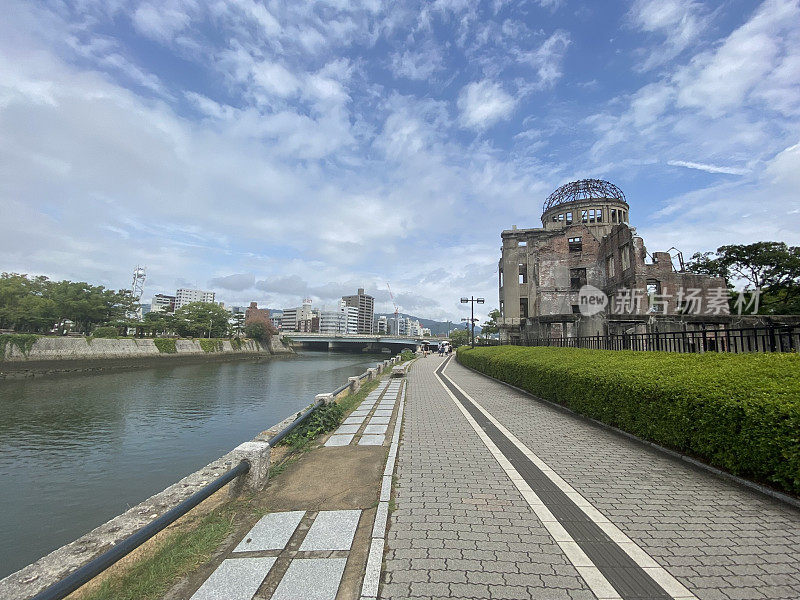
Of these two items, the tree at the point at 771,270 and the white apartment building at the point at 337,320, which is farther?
the white apartment building at the point at 337,320

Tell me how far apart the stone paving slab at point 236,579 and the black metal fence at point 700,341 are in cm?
772

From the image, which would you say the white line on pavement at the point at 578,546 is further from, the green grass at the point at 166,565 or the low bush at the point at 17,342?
the low bush at the point at 17,342

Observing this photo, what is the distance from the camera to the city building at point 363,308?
558 ft

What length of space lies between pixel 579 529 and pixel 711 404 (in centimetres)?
279

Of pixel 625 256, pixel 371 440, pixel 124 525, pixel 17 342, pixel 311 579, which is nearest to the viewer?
pixel 311 579

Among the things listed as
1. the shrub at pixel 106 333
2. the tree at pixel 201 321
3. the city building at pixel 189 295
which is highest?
the city building at pixel 189 295

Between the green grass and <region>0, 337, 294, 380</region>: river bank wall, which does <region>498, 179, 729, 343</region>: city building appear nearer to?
the green grass

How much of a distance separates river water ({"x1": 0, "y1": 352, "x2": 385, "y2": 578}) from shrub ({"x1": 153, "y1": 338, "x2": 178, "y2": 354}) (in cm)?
1734

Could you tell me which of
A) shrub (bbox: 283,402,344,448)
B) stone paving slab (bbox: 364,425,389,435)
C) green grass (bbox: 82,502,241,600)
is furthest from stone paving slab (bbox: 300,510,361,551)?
stone paving slab (bbox: 364,425,389,435)

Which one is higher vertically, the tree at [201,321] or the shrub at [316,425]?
the tree at [201,321]

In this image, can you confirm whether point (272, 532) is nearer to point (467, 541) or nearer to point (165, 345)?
point (467, 541)

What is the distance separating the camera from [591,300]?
38.4m

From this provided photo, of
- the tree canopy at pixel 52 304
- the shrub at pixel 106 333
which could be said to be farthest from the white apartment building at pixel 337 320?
the shrub at pixel 106 333

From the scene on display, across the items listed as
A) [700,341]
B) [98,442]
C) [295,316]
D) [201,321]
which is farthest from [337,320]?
[700,341]
